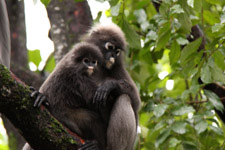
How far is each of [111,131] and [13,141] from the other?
104 inches

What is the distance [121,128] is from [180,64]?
99cm

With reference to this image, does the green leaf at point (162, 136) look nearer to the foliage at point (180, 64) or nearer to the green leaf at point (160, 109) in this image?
the foliage at point (180, 64)

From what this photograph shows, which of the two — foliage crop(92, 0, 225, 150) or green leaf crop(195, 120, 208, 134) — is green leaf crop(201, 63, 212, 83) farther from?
green leaf crop(195, 120, 208, 134)

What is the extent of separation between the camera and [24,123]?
320cm

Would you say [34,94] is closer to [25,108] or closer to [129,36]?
[25,108]

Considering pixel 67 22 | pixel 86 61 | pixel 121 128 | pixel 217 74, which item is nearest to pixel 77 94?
pixel 86 61

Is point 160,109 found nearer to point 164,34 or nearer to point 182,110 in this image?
point 182,110

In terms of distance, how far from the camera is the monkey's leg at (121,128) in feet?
13.5

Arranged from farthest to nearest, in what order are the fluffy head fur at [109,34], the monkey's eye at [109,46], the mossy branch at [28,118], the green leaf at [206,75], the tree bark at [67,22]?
the tree bark at [67,22] → the fluffy head fur at [109,34] → the monkey's eye at [109,46] → the green leaf at [206,75] → the mossy branch at [28,118]

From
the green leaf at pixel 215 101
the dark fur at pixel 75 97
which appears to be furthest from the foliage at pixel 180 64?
the dark fur at pixel 75 97

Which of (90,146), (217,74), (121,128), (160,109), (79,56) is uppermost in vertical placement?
(79,56)

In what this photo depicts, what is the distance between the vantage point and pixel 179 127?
461 cm

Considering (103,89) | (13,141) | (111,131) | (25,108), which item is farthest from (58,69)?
(13,141)

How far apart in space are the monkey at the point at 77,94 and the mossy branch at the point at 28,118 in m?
0.58
